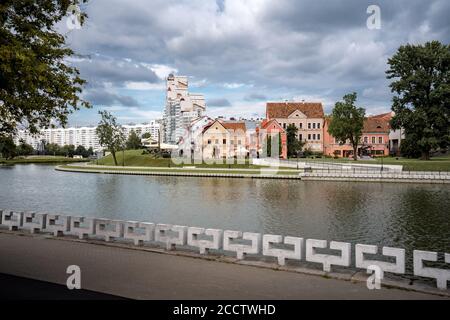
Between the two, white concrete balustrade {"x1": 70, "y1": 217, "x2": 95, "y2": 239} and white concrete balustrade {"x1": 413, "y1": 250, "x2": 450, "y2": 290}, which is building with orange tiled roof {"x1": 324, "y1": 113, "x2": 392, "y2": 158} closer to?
white concrete balustrade {"x1": 70, "y1": 217, "x2": 95, "y2": 239}

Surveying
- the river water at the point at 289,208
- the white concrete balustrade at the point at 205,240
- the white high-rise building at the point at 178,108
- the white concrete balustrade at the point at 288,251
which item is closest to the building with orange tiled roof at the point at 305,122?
the white high-rise building at the point at 178,108

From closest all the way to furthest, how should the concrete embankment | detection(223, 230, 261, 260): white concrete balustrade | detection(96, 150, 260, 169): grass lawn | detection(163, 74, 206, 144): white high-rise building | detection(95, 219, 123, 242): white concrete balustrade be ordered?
detection(223, 230, 261, 260): white concrete balustrade < detection(95, 219, 123, 242): white concrete balustrade < the concrete embankment < detection(96, 150, 260, 169): grass lawn < detection(163, 74, 206, 144): white high-rise building

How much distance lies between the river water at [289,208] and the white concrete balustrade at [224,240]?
5.36 metres

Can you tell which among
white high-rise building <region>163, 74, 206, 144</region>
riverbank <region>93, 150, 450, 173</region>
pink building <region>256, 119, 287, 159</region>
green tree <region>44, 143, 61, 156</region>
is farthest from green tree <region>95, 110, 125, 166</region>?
green tree <region>44, 143, 61, 156</region>

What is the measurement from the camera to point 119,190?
141ft

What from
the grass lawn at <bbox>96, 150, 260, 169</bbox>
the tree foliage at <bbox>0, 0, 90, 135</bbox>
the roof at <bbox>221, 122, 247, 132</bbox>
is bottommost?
the grass lawn at <bbox>96, 150, 260, 169</bbox>

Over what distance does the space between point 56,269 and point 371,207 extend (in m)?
24.4

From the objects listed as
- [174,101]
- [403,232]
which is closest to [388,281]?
[403,232]

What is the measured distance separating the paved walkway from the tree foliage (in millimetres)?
4192

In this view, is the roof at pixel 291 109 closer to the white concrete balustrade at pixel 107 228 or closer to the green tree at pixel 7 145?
the green tree at pixel 7 145

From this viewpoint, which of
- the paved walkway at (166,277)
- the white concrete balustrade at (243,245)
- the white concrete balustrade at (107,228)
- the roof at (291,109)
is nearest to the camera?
the paved walkway at (166,277)

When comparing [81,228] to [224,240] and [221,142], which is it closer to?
[224,240]

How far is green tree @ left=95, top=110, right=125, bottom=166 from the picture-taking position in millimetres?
88375

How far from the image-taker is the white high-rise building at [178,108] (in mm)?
155375
